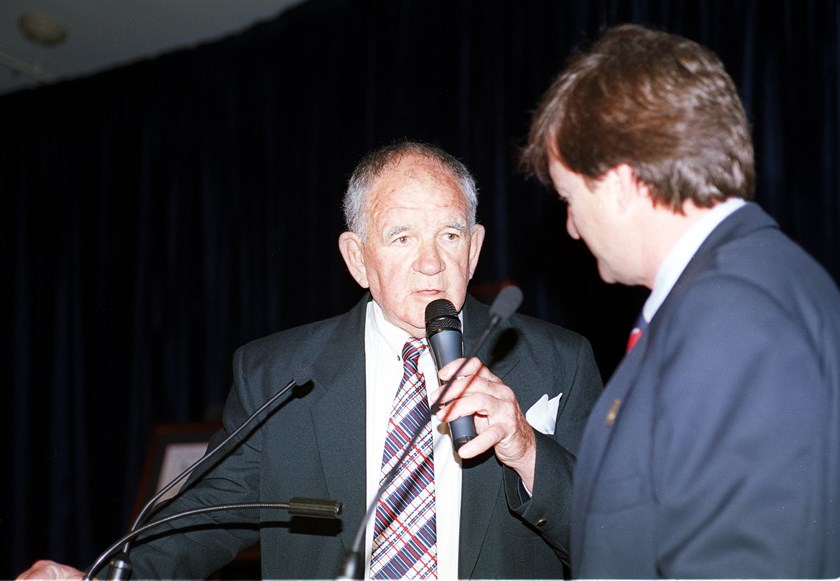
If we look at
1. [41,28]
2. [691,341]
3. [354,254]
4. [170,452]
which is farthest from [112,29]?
[691,341]

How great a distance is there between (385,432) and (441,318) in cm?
→ 56

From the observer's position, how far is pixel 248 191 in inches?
198

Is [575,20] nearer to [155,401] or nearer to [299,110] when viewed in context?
[299,110]

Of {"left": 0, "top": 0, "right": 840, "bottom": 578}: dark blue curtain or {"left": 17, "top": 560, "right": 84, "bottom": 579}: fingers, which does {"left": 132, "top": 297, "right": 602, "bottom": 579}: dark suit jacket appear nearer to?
{"left": 17, "top": 560, "right": 84, "bottom": 579}: fingers

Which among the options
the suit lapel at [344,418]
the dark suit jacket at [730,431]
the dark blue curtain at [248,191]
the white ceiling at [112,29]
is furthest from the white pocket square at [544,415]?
the white ceiling at [112,29]

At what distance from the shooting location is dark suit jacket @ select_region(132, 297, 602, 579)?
2100 mm

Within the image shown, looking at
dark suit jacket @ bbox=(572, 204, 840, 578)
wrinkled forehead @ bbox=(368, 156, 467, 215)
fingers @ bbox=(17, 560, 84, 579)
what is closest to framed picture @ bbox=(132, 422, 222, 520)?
wrinkled forehead @ bbox=(368, 156, 467, 215)

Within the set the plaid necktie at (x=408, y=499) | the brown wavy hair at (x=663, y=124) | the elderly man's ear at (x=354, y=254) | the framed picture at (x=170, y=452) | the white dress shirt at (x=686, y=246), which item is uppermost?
the brown wavy hair at (x=663, y=124)

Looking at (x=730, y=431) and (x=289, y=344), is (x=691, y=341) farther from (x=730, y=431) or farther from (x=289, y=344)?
(x=289, y=344)

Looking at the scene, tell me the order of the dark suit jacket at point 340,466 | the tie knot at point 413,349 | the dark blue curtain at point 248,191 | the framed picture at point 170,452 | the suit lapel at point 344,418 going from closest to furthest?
the dark suit jacket at point 340,466 < the suit lapel at point 344,418 < the tie knot at point 413,349 < the dark blue curtain at point 248,191 < the framed picture at point 170,452

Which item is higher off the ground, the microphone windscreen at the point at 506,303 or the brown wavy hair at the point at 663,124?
the brown wavy hair at the point at 663,124

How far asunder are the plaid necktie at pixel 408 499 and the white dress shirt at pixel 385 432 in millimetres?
32

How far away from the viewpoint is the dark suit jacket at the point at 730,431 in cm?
113

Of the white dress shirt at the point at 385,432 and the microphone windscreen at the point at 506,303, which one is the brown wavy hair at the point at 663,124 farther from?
the white dress shirt at the point at 385,432
